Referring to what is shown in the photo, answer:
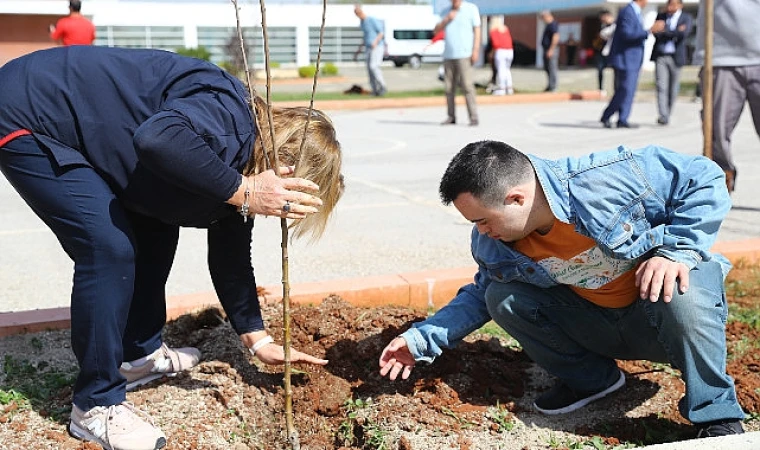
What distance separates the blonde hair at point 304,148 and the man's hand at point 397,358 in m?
0.56

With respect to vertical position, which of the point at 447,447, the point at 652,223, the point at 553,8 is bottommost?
the point at 447,447

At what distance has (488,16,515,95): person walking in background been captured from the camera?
→ 1958 cm

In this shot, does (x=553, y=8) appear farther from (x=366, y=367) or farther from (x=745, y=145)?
(x=366, y=367)

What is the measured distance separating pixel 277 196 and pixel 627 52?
1116 centimetres

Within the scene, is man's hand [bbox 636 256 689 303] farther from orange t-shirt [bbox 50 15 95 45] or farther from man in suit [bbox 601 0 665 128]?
orange t-shirt [bbox 50 15 95 45]

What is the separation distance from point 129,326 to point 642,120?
41.6 ft

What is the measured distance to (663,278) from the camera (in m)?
2.71

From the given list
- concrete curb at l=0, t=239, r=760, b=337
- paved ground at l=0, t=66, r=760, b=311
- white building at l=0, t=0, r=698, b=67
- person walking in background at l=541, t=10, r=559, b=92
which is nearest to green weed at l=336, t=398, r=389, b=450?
concrete curb at l=0, t=239, r=760, b=337

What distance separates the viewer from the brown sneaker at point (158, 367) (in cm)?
347

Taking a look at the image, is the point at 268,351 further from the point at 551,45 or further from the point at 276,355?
the point at 551,45

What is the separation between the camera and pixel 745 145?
36.0 feet

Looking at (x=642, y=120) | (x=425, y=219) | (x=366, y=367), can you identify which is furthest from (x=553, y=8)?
(x=366, y=367)

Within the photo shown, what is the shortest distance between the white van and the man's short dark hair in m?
42.3

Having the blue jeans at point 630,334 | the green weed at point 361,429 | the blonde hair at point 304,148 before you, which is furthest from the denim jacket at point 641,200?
the green weed at point 361,429
